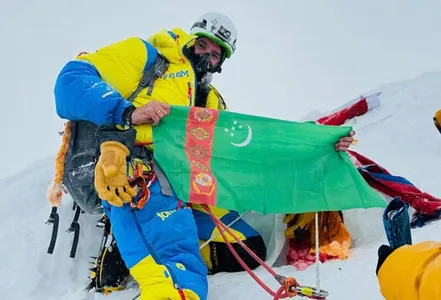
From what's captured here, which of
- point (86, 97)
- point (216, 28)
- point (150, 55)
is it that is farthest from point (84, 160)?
point (216, 28)

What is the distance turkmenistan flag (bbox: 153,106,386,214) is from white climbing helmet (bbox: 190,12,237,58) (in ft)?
3.13

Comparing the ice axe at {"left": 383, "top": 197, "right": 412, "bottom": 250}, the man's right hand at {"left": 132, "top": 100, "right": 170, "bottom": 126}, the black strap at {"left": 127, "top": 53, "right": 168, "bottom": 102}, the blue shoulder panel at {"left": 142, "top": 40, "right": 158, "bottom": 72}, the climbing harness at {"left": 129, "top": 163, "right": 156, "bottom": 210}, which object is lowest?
the climbing harness at {"left": 129, "top": 163, "right": 156, "bottom": 210}

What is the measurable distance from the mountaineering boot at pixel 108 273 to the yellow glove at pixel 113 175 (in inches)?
28.8

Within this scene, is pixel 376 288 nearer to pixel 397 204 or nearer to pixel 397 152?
pixel 397 204

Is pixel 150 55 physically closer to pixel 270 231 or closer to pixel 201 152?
pixel 201 152

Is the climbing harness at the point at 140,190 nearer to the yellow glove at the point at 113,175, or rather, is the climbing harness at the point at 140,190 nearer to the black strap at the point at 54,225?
the yellow glove at the point at 113,175

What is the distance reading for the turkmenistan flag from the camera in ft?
12.1

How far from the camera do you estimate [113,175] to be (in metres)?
3.20

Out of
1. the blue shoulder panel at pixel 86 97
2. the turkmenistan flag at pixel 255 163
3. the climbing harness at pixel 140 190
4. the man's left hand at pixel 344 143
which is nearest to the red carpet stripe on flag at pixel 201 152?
the turkmenistan flag at pixel 255 163

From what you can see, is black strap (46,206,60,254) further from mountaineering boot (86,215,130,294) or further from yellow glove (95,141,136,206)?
yellow glove (95,141,136,206)

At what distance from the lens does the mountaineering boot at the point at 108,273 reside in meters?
3.76

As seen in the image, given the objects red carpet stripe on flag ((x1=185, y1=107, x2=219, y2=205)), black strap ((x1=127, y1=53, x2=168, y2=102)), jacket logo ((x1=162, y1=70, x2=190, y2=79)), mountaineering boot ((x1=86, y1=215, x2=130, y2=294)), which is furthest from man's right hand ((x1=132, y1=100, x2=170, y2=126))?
mountaineering boot ((x1=86, y1=215, x2=130, y2=294))

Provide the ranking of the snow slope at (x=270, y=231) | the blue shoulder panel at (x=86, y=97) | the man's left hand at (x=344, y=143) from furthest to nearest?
the man's left hand at (x=344, y=143) → the blue shoulder panel at (x=86, y=97) → the snow slope at (x=270, y=231)

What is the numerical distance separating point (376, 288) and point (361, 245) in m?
1.20
